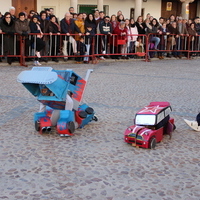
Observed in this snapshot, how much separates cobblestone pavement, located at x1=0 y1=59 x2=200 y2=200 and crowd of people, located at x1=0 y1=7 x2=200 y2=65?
212 inches

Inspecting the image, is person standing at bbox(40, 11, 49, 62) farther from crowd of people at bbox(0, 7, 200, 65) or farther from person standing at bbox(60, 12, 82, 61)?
person standing at bbox(60, 12, 82, 61)

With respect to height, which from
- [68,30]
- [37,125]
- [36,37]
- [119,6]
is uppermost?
[119,6]

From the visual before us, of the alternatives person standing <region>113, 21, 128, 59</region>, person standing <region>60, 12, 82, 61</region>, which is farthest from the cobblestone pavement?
person standing <region>113, 21, 128, 59</region>

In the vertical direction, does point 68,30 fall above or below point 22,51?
above

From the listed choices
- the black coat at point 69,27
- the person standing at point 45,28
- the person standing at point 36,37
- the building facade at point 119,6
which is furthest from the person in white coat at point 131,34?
the building facade at point 119,6

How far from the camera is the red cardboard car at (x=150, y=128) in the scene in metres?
4.06

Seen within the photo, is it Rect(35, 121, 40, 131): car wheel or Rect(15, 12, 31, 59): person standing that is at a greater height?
Rect(15, 12, 31, 59): person standing

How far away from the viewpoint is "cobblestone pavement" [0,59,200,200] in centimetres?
306

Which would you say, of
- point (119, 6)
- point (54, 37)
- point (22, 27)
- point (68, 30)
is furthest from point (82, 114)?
point (119, 6)

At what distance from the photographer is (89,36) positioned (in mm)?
12766

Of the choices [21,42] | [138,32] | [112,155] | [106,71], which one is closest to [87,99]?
[112,155]

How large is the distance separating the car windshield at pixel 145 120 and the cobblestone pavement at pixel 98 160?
282 millimetres

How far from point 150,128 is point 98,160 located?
81 centimetres

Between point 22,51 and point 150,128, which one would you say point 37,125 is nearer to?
point 150,128
